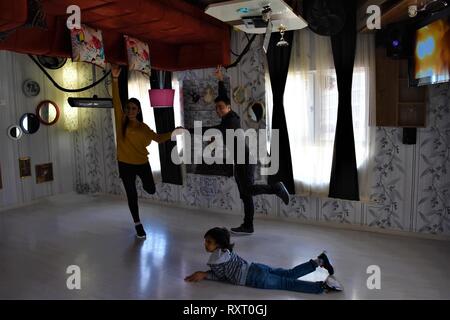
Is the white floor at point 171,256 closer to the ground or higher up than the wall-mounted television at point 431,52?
closer to the ground

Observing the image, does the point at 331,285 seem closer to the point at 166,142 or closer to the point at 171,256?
the point at 171,256

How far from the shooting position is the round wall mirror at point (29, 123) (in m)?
5.45

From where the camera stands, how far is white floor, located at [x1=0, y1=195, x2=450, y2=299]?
9.27ft

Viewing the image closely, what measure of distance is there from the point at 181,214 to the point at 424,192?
2834 mm

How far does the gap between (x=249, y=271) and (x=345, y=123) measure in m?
2.00

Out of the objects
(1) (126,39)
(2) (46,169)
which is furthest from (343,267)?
(2) (46,169)

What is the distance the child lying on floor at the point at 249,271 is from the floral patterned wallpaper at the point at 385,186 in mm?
1525

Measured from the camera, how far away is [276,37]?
4.29 m

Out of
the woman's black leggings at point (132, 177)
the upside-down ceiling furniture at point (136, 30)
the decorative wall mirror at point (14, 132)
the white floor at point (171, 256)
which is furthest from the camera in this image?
the decorative wall mirror at point (14, 132)

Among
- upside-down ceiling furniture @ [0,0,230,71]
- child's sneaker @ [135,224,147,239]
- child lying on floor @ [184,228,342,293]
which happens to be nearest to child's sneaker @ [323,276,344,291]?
child lying on floor @ [184,228,342,293]

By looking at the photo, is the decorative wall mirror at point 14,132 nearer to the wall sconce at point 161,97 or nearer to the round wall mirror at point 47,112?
the round wall mirror at point 47,112

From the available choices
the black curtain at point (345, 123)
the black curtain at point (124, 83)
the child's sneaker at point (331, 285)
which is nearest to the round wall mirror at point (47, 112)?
the black curtain at point (124, 83)

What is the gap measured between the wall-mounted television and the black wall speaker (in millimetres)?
542
